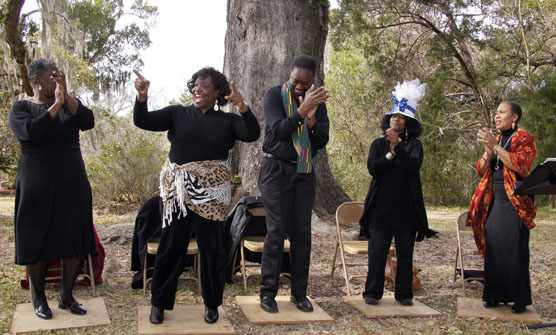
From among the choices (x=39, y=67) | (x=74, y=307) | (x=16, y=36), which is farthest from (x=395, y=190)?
(x=16, y=36)

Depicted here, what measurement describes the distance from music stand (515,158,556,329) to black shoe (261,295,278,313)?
2.17m

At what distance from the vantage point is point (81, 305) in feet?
14.4

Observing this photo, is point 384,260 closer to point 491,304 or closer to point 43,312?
point 491,304

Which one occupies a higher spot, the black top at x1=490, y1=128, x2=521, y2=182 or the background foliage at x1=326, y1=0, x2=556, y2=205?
the background foliage at x1=326, y1=0, x2=556, y2=205

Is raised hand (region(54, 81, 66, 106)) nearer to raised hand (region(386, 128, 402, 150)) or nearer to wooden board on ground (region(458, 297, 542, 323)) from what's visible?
raised hand (region(386, 128, 402, 150))

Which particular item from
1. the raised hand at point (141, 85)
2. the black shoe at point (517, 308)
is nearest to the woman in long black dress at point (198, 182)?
the raised hand at point (141, 85)

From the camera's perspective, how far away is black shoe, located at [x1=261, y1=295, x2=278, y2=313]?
453cm

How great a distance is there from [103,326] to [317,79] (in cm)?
563

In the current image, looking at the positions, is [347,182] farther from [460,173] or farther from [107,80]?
[107,80]

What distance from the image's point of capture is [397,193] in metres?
4.89

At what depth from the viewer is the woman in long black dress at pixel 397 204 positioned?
484cm

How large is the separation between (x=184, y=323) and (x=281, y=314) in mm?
821

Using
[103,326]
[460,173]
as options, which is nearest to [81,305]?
[103,326]

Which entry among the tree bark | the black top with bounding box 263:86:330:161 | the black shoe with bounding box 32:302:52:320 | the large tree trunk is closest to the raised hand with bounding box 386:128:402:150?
the black top with bounding box 263:86:330:161
